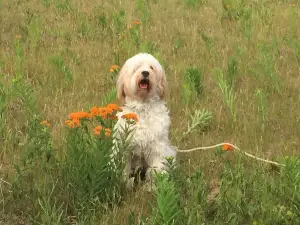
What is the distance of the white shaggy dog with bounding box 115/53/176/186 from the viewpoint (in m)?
4.03

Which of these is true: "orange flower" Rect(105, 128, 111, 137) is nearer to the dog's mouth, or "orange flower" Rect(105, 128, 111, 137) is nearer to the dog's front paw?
A: the dog's front paw

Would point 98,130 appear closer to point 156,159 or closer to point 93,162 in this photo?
point 93,162

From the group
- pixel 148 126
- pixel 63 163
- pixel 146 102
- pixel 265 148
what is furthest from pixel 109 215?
pixel 265 148

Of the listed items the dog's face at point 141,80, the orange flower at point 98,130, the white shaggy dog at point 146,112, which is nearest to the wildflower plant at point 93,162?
the orange flower at point 98,130

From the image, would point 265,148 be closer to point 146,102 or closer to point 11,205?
point 146,102

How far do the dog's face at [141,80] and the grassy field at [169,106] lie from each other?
0.67 feet

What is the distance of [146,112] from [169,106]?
5.06 ft

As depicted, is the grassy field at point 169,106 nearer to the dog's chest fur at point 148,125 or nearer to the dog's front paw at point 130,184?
the dog's front paw at point 130,184

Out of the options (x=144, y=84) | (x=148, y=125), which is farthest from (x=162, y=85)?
(x=148, y=125)

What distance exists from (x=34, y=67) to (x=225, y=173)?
4096 millimetres

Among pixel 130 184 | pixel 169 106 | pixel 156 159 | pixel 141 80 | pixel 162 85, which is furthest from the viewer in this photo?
pixel 169 106

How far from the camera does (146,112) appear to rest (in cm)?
420

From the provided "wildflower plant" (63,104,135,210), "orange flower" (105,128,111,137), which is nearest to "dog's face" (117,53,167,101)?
"wildflower plant" (63,104,135,210)

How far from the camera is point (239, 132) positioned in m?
Answer: 5.10
